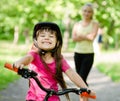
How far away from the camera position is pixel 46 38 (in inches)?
160

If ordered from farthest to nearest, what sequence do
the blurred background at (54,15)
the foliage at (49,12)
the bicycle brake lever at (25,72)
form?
the foliage at (49,12) → the blurred background at (54,15) → the bicycle brake lever at (25,72)

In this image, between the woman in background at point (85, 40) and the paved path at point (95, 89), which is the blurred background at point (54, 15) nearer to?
the paved path at point (95, 89)

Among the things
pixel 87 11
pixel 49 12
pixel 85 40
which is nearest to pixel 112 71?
pixel 85 40

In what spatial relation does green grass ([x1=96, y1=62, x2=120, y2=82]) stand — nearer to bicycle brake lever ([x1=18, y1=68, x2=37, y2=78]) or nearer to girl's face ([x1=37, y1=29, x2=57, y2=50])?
girl's face ([x1=37, y1=29, x2=57, y2=50])

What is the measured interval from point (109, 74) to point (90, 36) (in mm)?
7686

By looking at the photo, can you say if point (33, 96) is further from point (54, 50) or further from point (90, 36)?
point (90, 36)

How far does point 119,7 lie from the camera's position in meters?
16.6

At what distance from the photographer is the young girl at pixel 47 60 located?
13.3ft

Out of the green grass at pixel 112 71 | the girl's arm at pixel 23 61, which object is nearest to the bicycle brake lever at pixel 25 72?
the girl's arm at pixel 23 61

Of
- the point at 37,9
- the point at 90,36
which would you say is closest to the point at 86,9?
the point at 90,36

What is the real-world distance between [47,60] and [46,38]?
25 cm

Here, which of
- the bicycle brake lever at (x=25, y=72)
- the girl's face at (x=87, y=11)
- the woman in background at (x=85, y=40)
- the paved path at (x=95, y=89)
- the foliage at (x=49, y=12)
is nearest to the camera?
the bicycle brake lever at (x=25, y=72)

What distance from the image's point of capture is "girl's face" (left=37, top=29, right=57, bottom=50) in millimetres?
4070

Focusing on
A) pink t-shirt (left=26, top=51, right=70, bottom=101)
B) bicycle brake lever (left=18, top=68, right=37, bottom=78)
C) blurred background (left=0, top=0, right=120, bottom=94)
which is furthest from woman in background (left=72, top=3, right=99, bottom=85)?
bicycle brake lever (left=18, top=68, right=37, bottom=78)
